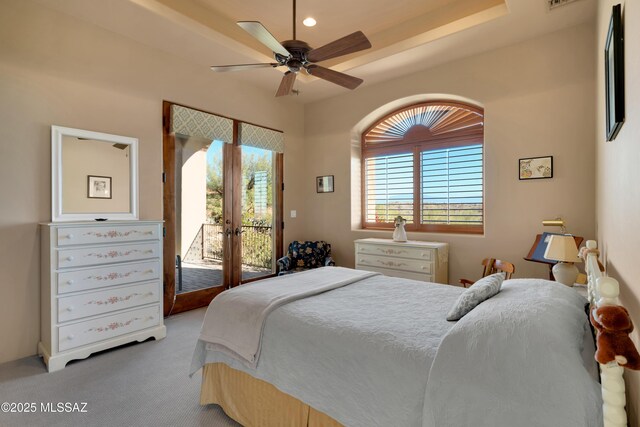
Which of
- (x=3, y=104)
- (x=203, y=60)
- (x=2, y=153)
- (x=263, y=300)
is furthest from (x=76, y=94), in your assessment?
(x=263, y=300)

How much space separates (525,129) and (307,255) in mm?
3162

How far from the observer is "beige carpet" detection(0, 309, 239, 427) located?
200 cm

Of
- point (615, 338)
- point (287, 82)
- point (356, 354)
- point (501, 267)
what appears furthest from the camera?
point (287, 82)

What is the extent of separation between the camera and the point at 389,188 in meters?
4.72

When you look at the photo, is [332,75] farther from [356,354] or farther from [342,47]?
[356,354]

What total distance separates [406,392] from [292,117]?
4.70m

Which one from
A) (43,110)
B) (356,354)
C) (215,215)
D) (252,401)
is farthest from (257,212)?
(356,354)

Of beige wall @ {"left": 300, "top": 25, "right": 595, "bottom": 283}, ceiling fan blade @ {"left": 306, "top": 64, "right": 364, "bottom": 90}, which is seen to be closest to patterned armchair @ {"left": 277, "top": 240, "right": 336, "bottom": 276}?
beige wall @ {"left": 300, "top": 25, "right": 595, "bottom": 283}

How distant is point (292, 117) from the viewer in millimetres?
5285

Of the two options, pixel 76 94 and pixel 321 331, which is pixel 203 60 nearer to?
pixel 76 94

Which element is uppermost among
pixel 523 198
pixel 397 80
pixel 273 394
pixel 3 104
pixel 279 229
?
pixel 397 80

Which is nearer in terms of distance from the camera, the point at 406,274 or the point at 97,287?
the point at 97,287

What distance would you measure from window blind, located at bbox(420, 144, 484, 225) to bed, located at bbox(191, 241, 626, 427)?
206cm

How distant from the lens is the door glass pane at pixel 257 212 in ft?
15.4
